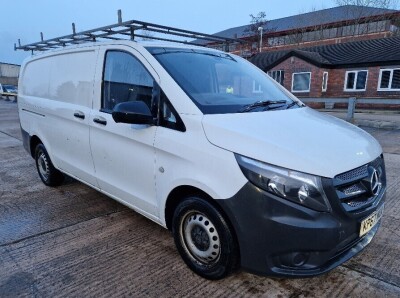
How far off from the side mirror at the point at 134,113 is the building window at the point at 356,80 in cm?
2295

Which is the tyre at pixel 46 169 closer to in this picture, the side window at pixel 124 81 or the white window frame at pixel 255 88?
the side window at pixel 124 81

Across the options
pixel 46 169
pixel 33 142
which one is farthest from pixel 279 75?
pixel 46 169

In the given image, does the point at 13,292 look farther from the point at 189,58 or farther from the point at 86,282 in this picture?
the point at 189,58

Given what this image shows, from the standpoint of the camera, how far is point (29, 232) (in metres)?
3.21

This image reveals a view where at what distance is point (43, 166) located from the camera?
4574 mm

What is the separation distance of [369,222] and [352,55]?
79.5 ft

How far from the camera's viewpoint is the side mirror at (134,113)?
8.02ft

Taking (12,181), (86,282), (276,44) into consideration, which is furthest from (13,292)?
(276,44)

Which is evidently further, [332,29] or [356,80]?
[332,29]

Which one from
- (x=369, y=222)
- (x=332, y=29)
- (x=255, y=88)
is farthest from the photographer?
(x=332, y=29)

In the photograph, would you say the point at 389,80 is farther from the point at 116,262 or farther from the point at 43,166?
the point at 116,262

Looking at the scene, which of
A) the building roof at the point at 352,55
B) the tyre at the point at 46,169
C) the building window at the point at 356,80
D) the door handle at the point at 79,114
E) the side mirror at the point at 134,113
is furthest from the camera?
the building window at the point at 356,80

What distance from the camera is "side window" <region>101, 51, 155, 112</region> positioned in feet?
8.88

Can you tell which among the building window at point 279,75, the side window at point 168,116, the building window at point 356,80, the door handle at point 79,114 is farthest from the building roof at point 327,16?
the side window at point 168,116
